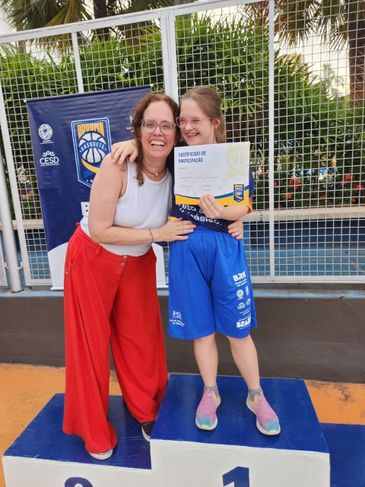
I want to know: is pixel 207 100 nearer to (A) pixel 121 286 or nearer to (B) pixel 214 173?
(B) pixel 214 173

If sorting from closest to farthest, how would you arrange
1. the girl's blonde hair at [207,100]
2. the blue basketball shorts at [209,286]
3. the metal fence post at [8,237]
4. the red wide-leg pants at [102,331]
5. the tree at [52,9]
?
the girl's blonde hair at [207,100] < the blue basketball shorts at [209,286] < the red wide-leg pants at [102,331] < the metal fence post at [8,237] < the tree at [52,9]

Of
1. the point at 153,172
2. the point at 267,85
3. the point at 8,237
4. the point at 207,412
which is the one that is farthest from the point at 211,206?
the point at 8,237

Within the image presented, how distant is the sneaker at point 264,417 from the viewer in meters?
1.70

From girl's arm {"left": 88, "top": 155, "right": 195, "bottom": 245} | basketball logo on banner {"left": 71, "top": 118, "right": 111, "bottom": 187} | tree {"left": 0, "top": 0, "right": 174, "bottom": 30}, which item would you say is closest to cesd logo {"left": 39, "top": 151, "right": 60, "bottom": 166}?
basketball logo on banner {"left": 71, "top": 118, "right": 111, "bottom": 187}

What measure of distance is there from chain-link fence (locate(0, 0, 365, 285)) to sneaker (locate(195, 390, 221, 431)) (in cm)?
127

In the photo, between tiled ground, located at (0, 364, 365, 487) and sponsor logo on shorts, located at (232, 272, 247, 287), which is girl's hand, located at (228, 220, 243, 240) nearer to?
sponsor logo on shorts, located at (232, 272, 247, 287)

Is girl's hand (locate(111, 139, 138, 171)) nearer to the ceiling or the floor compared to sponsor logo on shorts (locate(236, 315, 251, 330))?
nearer to the ceiling

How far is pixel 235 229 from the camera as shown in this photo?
68.5 inches

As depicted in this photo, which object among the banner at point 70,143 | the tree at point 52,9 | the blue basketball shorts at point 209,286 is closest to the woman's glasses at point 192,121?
the blue basketball shorts at point 209,286

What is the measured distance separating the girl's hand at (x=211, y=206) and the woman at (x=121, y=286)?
12cm

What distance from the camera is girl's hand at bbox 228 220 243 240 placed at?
173 centimetres

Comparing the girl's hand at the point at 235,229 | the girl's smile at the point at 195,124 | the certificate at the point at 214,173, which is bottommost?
the girl's hand at the point at 235,229

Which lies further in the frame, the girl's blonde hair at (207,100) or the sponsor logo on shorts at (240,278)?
the sponsor logo on shorts at (240,278)

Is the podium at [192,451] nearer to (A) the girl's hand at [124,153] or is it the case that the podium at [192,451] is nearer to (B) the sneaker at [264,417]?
(B) the sneaker at [264,417]
